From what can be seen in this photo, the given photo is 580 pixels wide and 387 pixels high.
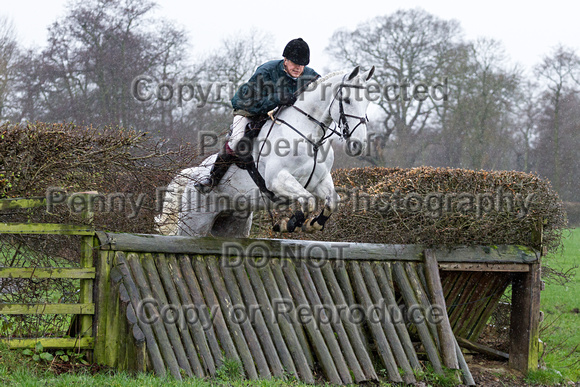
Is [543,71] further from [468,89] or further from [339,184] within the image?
[339,184]

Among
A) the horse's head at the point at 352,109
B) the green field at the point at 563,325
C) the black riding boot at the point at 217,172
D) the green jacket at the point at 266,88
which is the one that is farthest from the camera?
the green field at the point at 563,325

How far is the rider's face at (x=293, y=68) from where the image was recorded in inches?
232

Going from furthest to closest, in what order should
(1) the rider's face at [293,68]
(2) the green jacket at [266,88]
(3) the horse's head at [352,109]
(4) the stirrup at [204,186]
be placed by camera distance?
(4) the stirrup at [204,186] → (1) the rider's face at [293,68] → (2) the green jacket at [266,88] → (3) the horse's head at [352,109]

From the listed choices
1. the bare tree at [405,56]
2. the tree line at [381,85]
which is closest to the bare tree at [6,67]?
the tree line at [381,85]


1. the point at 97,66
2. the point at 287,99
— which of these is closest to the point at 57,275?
the point at 287,99

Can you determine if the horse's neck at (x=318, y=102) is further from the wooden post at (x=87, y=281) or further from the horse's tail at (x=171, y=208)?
the wooden post at (x=87, y=281)

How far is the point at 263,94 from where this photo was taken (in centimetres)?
586

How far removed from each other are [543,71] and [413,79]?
8.98 metres

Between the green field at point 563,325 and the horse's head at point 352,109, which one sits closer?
the horse's head at point 352,109

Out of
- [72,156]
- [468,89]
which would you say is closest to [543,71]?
[468,89]

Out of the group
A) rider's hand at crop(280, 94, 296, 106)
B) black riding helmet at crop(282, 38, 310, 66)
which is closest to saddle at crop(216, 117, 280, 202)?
rider's hand at crop(280, 94, 296, 106)

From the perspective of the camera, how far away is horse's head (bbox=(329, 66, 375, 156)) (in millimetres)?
5285

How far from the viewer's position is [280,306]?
5.36m

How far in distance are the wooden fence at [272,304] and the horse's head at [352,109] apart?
1.07 metres
